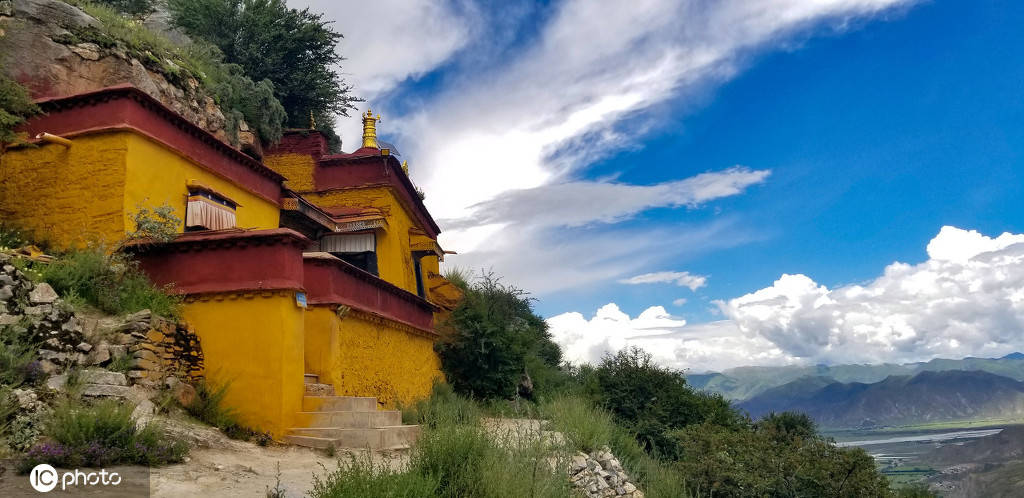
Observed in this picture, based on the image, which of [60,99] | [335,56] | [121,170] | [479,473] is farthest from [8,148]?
[335,56]

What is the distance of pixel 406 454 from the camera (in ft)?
31.2

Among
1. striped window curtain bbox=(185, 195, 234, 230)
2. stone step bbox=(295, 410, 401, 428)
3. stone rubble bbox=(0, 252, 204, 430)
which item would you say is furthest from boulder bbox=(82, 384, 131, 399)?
striped window curtain bbox=(185, 195, 234, 230)

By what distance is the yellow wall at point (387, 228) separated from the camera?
19562 mm

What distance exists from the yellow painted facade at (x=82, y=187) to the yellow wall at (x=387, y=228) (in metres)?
8.21

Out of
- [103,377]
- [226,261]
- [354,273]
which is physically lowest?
[103,377]

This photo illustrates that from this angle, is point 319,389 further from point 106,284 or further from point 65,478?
point 65,478

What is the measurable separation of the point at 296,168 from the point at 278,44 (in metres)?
7.07

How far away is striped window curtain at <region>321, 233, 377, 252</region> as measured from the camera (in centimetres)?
1894

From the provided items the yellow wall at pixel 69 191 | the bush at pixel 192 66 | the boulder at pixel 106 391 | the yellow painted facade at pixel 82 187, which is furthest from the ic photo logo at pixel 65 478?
A: the bush at pixel 192 66

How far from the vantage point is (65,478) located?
18.8 ft

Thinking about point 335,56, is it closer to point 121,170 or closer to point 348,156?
point 348,156

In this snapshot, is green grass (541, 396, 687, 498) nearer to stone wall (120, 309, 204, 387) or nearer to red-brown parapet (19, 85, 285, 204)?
stone wall (120, 309, 204, 387)

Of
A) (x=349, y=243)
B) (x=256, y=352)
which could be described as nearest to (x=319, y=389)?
(x=256, y=352)

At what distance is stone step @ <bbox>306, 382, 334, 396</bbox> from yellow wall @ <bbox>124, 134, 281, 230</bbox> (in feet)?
13.3
